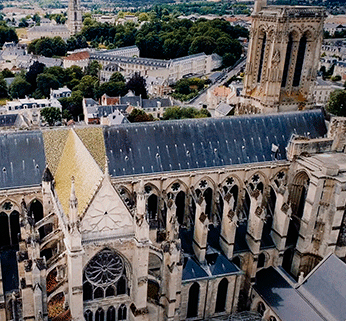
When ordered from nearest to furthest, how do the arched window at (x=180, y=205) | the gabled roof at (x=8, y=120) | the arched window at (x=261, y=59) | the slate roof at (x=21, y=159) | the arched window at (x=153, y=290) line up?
the arched window at (x=153, y=290) → the slate roof at (x=21, y=159) → the arched window at (x=180, y=205) → the arched window at (x=261, y=59) → the gabled roof at (x=8, y=120)

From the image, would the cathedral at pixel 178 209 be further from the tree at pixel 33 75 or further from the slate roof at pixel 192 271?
the tree at pixel 33 75

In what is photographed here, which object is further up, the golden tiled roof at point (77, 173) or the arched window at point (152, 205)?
the golden tiled roof at point (77, 173)

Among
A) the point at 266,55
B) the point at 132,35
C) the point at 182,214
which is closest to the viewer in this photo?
the point at 182,214

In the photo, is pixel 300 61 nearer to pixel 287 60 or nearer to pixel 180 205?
pixel 287 60

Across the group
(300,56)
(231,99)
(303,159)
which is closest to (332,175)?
(303,159)

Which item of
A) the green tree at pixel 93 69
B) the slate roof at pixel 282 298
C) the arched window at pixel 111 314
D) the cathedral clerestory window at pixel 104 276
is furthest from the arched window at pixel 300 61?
the green tree at pixel 93 69

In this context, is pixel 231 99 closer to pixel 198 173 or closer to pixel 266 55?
pixel 266 55

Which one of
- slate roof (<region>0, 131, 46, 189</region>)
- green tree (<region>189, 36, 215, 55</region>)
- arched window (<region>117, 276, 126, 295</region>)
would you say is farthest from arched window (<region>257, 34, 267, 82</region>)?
green tree (<region>189, 36, 215, 55</region>)

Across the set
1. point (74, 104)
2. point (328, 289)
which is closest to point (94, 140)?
point (328, 289)
